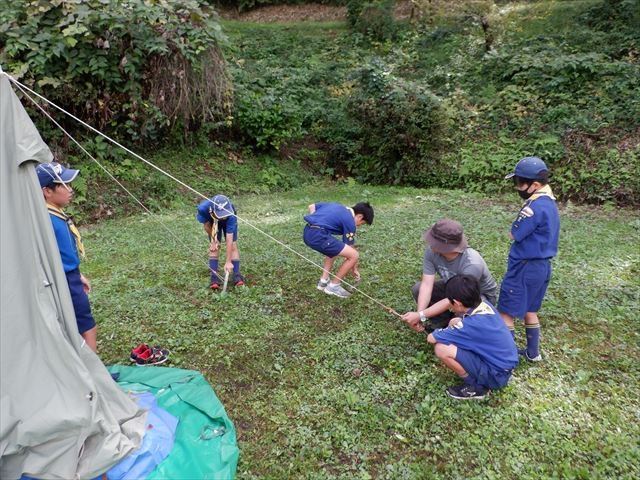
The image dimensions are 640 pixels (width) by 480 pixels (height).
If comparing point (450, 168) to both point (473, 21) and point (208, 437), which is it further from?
point (208, 437)

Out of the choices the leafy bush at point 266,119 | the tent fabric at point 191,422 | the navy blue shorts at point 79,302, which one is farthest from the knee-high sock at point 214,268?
the leafy bush at point 266,119

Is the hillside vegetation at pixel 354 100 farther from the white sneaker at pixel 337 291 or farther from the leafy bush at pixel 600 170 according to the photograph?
Answer: the white sneaker at pixel 337 291

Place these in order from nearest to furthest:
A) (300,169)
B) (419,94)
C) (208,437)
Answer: (208,437) < (419,94) < (300,169)

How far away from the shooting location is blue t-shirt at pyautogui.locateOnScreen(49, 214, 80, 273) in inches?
129

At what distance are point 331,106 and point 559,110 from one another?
5759 mm

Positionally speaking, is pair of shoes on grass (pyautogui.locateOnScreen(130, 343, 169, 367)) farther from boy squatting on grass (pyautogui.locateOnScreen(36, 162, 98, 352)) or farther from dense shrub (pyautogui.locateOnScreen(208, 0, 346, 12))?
dense shrub (pyautogui.locateOnScreen(208, 0, 346, 12))

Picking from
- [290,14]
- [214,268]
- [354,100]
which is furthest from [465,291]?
[290,14]

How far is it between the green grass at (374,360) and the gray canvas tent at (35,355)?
993mm

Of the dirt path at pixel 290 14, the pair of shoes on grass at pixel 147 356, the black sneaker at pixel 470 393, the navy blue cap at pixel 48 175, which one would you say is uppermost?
the dirt path at pixel 290 14

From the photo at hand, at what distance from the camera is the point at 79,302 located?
3449 mm

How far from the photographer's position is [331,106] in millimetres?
12961

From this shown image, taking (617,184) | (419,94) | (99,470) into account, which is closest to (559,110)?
(617,184)

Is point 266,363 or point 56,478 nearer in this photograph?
point 56,478

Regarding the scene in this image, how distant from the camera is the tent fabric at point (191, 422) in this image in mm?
2905
